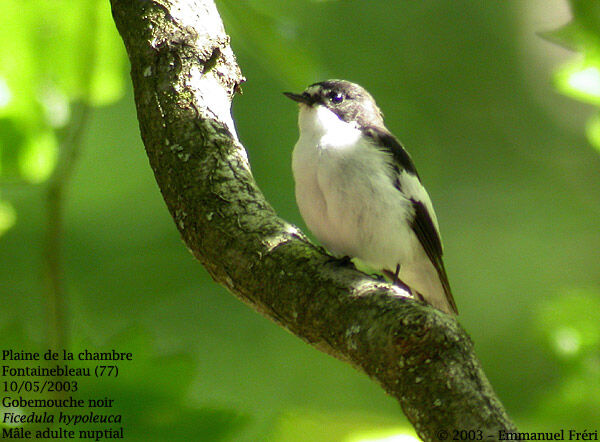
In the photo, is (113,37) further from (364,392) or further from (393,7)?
(393,7)

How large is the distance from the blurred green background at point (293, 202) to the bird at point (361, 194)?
1.48 feet

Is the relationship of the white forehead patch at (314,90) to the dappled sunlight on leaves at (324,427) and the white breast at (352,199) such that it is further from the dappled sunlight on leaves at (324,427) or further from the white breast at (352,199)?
the dappled sunlight on leaves at (324,427)

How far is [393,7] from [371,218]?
3.88 metres

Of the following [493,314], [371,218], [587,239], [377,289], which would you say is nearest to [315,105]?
[371,218]

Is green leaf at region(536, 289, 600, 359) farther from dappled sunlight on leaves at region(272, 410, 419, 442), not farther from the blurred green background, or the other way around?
dappled sunlight on leaves at region(272, 410, 419, 442)

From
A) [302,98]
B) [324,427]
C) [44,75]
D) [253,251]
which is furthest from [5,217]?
[302,98]

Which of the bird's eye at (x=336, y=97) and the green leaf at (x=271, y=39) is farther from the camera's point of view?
the bird's eye at (x=336, y=97)

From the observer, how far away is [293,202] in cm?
496

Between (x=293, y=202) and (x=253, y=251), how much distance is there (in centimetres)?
313

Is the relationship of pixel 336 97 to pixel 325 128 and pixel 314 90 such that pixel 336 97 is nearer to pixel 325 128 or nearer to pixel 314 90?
pixel 314 90

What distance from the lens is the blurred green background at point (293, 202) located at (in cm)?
201

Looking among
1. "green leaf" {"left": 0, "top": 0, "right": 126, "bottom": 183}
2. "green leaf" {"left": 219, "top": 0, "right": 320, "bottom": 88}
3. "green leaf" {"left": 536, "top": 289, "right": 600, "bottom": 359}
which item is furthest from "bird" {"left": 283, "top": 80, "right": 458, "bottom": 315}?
"green leaf" {"left": 0, "top": 0, "right": 126, "bottom": 183}

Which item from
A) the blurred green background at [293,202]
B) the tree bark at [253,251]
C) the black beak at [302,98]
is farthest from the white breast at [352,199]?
the tree bark at [253,251]

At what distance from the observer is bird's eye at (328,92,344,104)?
361cm
